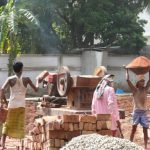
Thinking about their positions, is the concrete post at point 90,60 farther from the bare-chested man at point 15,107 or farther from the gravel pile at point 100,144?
the gravel pile at point 100,144

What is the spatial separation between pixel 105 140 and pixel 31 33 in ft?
55.5

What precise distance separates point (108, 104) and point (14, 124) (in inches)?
69.0

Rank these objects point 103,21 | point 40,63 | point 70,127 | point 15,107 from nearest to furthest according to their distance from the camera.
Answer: point 70,127 → point 15,107 → point 40,63 → point 103,21

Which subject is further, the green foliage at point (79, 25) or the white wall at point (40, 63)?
the green foliage at point (79, 25)

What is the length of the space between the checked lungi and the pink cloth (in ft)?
4.47

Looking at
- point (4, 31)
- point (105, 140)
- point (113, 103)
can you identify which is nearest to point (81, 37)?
point (4, 31)

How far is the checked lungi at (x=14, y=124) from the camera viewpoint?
8.96 metres

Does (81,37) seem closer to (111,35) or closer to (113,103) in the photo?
(111,35)

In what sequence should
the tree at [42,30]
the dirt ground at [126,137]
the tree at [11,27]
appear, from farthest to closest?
the tree at [42,30]
the tree at [11,27]
the dirt ground at [126,137]

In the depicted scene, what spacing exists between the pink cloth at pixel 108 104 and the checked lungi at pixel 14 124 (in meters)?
1.36

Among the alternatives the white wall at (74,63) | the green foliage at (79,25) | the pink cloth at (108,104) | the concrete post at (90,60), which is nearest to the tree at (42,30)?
the green foliage at (79,25)

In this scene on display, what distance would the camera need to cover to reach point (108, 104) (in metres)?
8.42

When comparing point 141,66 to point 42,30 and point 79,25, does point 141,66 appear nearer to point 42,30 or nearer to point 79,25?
point 42,30

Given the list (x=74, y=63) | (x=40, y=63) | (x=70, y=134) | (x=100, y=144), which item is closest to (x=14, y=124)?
(x=70, y=134)
